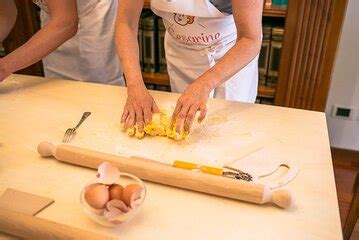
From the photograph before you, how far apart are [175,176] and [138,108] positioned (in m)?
0.33

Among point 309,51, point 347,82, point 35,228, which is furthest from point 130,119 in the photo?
point 347,82

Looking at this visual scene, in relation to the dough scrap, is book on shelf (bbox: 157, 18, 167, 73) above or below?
below

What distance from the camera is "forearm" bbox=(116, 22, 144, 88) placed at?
3.77 feet

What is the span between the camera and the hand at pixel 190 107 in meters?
0.93

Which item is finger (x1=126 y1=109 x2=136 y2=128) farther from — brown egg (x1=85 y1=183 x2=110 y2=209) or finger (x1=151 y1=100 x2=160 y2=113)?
brown egg (x1=85 y1=183 x2=110 y2=209)

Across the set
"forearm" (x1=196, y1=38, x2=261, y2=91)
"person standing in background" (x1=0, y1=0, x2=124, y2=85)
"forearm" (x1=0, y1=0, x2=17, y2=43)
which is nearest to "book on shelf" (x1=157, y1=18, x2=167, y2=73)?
"person standing in background" (x1=0, y1=0, x2=124, y2=85)

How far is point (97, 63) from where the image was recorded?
1.58 meters

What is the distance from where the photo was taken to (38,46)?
128 centimetres

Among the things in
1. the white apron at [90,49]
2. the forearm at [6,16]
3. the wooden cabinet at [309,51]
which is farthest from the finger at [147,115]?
the wooden cabinet at [309,51]

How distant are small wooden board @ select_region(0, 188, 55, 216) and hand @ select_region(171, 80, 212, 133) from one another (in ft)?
1.21

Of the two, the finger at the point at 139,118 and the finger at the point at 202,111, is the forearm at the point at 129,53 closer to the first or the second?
the finger at the point at 139,118

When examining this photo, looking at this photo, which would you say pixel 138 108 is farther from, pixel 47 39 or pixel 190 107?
pixel 47 39

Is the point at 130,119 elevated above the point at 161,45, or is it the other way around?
the point at 130,119

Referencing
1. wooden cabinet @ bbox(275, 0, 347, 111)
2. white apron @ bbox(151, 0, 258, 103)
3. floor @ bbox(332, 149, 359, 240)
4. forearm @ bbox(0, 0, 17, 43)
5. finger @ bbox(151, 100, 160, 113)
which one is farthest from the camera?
floor @ bbox(332, 149, 359, 240)
